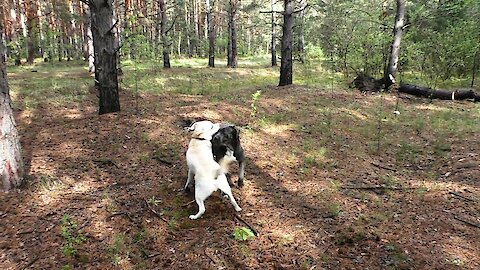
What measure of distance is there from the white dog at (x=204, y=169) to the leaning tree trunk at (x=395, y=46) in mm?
11537

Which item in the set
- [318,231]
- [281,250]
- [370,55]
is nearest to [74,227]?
[281,250]

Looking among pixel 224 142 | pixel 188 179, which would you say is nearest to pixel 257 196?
pixel 224 142

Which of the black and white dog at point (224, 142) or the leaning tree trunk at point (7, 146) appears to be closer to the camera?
the leaning tree trunk at point (7, 146)

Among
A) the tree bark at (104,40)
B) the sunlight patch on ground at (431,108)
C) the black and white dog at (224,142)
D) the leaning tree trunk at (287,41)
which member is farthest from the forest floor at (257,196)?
the leaning tree trunk at (287,41)

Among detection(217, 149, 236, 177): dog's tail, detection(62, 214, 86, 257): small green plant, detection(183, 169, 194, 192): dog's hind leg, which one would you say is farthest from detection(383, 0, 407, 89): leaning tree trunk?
detection(62, 214, 86, 257): small green plant

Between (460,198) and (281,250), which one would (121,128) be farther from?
(460,198)

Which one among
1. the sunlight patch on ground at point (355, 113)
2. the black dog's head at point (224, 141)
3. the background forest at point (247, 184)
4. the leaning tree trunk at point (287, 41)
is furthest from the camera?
the leaning tree trunk at point (287, 41)

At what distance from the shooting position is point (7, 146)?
4.61m

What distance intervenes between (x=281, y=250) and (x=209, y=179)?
127 cm

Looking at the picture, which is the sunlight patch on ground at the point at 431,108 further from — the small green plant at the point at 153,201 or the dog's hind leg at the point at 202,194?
the small green plant at the point at 153,201

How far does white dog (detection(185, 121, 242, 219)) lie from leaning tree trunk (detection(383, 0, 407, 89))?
37.8 ft

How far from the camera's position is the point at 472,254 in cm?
377

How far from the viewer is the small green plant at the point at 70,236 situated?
3.82 m

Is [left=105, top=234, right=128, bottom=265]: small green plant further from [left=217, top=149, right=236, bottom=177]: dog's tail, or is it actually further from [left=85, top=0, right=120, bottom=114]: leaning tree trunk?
[left=85, top=0, right=120, bottom=114]: leaning tree trunk
